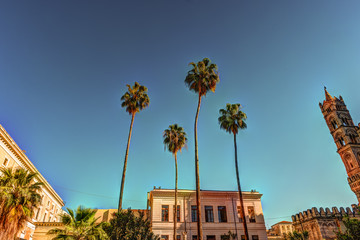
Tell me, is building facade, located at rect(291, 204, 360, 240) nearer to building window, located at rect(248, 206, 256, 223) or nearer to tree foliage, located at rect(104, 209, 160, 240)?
building window, located at rect(248, 206, 256, 223)

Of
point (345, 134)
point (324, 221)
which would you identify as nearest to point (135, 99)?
point (324, 221)

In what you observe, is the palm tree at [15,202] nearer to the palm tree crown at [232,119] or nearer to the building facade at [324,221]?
the palm tree crown at [232,119]

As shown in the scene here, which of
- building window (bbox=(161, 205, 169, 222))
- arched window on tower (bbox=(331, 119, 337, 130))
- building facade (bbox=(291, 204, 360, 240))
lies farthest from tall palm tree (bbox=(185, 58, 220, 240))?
arched window on tower (bbox=(331, 119, 337, 130))

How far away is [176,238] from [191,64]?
2308cm

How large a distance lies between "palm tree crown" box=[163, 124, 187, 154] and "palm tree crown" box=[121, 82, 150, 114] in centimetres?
615

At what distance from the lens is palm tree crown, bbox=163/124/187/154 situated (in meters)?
33.9

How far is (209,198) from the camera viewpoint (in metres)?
32.9

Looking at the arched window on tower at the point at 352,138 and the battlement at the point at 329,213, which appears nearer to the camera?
the battlement at the point at 329,213

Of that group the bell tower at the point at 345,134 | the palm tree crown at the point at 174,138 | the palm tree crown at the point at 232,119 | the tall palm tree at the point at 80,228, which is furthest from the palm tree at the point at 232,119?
the bell tower at the point at 345,134

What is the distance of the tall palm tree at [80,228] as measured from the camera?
1540cm

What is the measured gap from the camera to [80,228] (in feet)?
52.4

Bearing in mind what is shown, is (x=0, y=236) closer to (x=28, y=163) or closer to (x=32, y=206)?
(x=32, y=206)

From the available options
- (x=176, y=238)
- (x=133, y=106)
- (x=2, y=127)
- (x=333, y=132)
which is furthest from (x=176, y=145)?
(x=333, y=132)

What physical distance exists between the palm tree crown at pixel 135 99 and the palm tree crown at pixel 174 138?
615 centimetres
